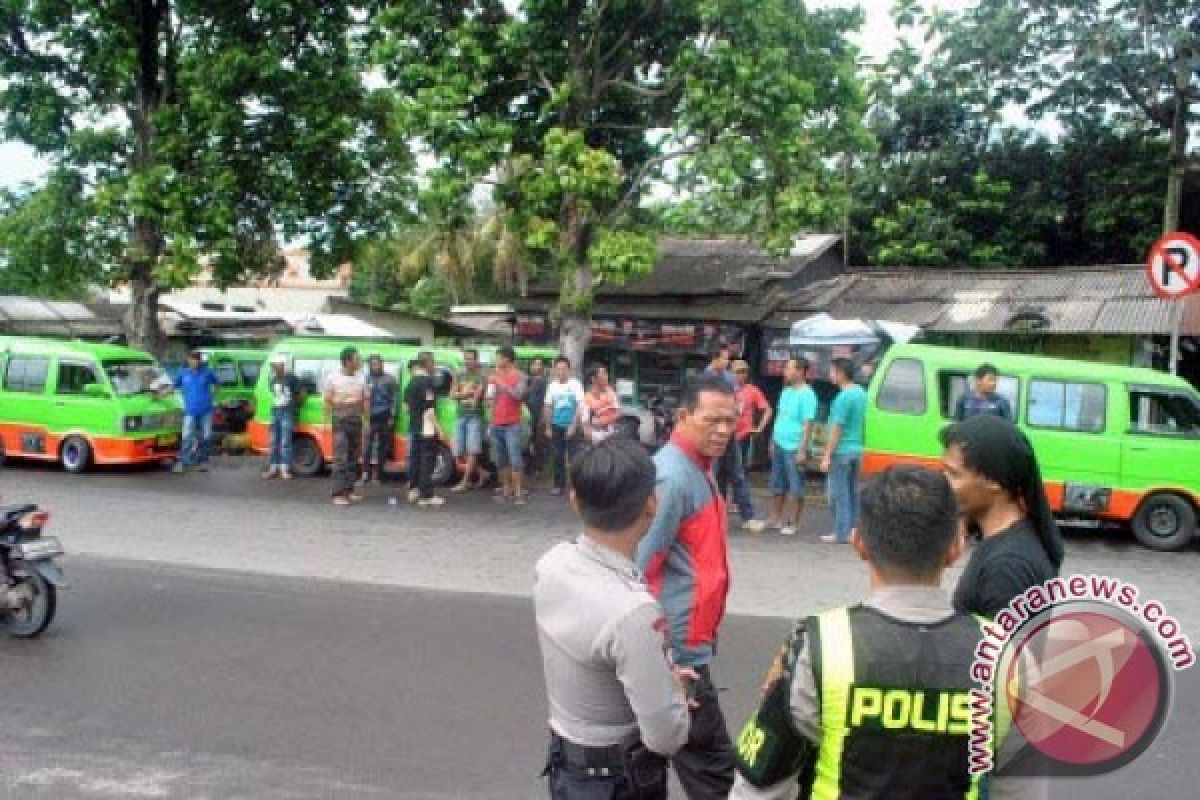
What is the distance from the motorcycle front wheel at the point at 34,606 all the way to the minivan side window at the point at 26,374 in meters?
8.97

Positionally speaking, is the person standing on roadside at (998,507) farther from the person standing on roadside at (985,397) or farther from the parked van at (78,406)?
the parked van at (78,406)

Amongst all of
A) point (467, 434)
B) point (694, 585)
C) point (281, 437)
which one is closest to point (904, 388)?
point (467, 434)

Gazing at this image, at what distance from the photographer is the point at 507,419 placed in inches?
523

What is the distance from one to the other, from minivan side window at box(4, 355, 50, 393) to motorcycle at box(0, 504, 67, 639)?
8.81 m

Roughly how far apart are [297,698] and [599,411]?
7409 mm

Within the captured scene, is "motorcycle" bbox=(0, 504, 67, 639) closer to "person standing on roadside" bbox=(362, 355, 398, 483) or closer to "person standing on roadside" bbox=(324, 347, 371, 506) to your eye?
"person standing on roadside" bbox=(324, 347, 371, 506)

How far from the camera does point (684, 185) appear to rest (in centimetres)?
1546

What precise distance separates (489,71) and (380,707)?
11586mm

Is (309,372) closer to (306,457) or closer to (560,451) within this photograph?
(306,457)

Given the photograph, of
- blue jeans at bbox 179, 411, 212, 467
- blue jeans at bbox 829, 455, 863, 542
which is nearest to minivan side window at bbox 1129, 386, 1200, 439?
blue jeans at bbox 829, 455, 863, 542

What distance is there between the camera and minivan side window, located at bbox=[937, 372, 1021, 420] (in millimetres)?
12078

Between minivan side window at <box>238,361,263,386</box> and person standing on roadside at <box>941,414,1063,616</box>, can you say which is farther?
minivan side window at <box>238,361,263,386</box>

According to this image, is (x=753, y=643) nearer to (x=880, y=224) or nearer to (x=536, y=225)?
(x=536, y=225)

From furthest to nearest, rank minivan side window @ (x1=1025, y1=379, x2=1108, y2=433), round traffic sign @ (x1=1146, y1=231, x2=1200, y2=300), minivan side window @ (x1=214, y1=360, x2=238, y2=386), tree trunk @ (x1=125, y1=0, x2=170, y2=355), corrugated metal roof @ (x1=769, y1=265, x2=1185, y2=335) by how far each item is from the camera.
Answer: minivan side window @ (x1=214, y1=360, x2=238, y2=386) < tree trunk @ (x1=125, y1=0, x2=170, y2=355) < corrugated metal roof @ (x1=769, y1=265, x2=1185, y2=335) < minivan side window @ (x1=1025, y1=379, x2=1108, y2=433) < round traffic sign @ (x1=1146, y1=231, x2=1200, y2=300)
